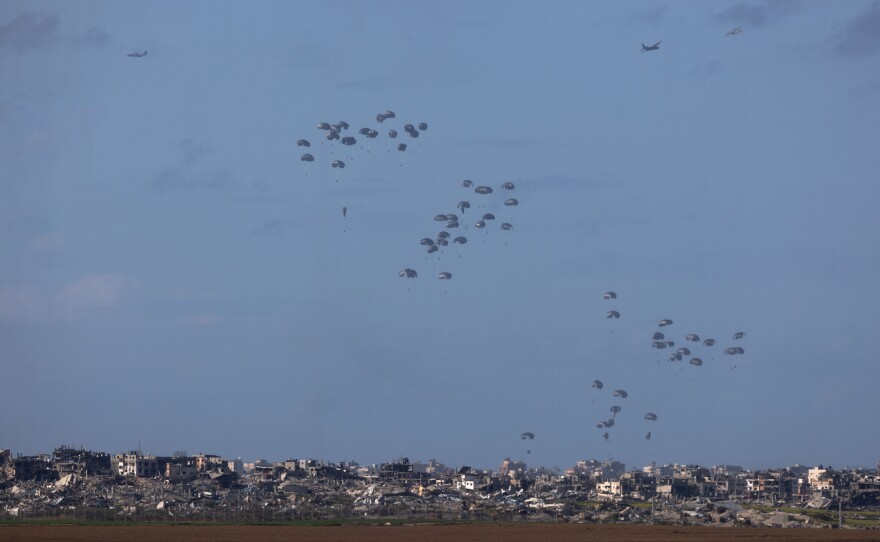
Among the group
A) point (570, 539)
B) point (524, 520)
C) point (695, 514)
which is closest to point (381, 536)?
point (570, 539)

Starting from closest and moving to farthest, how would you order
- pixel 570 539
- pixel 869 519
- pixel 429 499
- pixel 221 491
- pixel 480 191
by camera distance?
pixel 570 539 < pixel 480 191 < pixel 869 519 < pixel 429 499 < pixel 221 491

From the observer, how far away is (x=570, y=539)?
9738cm

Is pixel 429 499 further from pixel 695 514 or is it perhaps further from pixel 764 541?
pixel 764 541

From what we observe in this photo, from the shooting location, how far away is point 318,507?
16088 centimetres

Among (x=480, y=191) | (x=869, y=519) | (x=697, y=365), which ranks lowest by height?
(x=869, y=519)

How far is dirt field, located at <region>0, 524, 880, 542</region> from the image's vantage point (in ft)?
315

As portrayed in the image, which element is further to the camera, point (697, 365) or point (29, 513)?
point (697, 365)

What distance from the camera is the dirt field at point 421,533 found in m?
96.0

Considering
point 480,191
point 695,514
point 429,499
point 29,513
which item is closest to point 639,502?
point 429,499

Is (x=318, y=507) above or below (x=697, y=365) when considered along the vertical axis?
below

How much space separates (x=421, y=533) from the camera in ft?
347

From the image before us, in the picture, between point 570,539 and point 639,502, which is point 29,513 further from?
point 639,502

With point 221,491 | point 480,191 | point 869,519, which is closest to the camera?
point 480,191

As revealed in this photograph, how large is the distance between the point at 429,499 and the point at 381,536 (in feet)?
257
